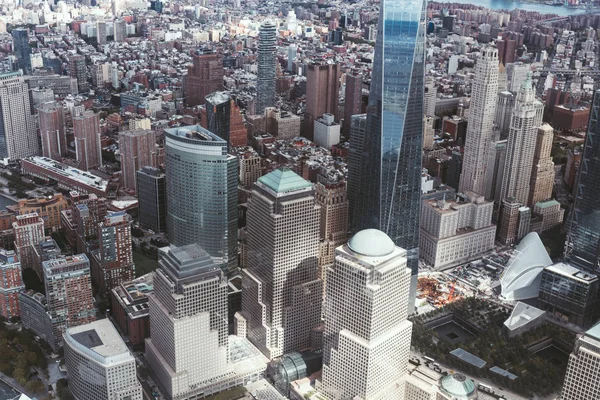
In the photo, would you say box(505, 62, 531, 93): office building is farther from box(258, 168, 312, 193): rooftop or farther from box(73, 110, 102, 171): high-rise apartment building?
box(258, 168, 312, 193): rooftop

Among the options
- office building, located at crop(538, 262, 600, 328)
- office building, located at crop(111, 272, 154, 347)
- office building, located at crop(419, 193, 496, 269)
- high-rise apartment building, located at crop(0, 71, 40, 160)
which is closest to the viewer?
office building, located at crop(111, 272, 154, 347)

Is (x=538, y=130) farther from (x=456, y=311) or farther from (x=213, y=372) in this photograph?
(x=213, y=372)

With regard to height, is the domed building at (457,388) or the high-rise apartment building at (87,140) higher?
the high-rise apartment building at (87,140)

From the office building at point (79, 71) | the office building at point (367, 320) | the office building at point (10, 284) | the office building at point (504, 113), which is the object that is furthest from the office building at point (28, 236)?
the office building at point (79, 71)

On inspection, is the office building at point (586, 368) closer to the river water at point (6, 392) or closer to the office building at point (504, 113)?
the river water at point (6, 392)

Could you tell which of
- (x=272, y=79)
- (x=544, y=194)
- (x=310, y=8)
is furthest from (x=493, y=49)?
(x=310, y=8)

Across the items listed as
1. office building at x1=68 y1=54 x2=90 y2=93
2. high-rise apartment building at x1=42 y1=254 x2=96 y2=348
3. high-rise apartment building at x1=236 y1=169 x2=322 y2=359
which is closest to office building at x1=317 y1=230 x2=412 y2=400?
high-rise apartment building at x1=236 y1=169 x2=322 y2=359
